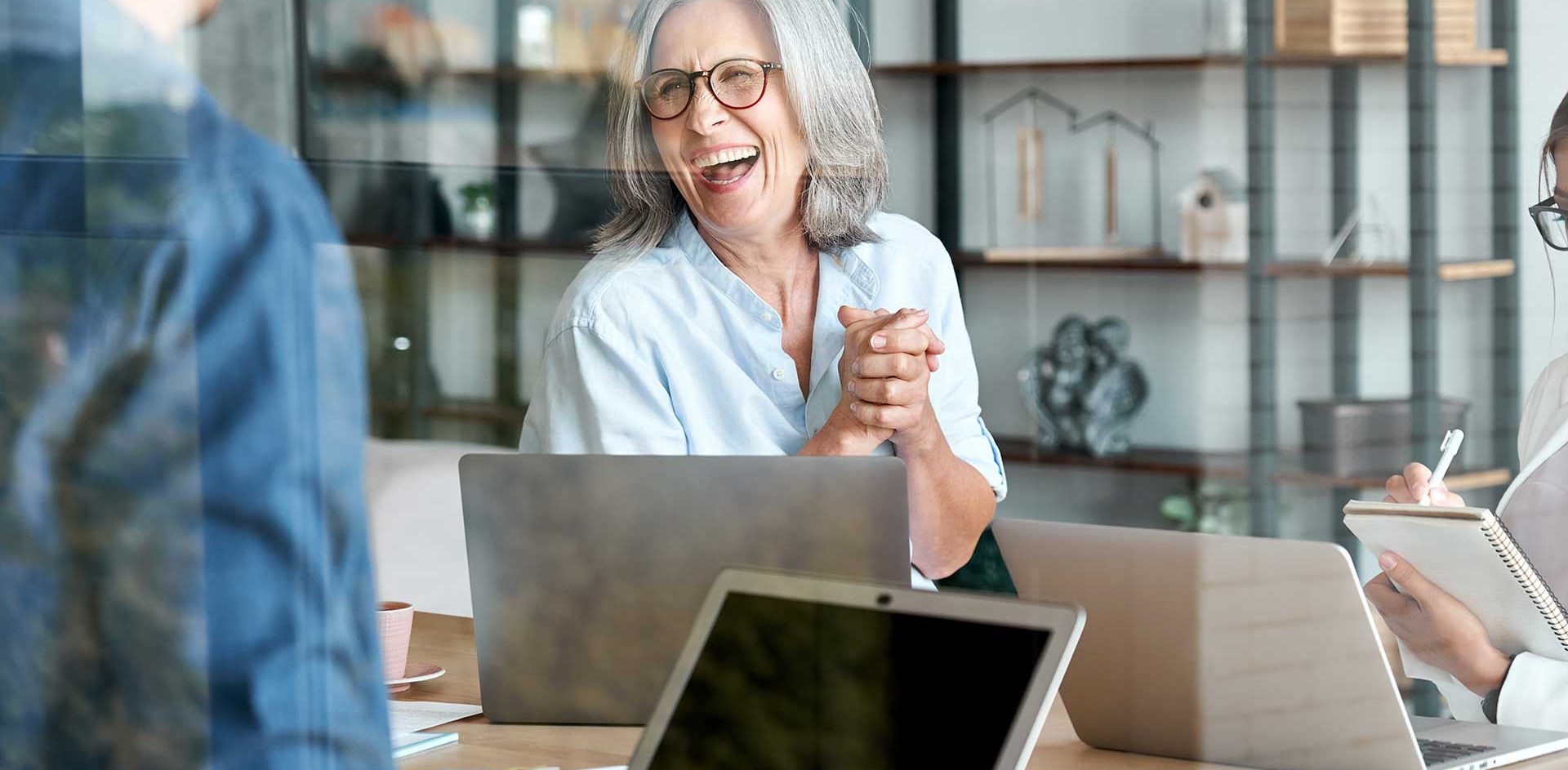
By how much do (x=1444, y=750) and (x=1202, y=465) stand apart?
23cm

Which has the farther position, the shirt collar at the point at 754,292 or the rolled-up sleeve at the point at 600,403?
the shirt collar at the point at 754,292

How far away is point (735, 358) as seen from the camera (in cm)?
124

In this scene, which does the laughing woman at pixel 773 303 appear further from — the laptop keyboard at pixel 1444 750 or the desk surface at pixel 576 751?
the laptop keyboard at pixel 1444 750

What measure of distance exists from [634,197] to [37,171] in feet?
1.64

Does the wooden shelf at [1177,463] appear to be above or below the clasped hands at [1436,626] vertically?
above

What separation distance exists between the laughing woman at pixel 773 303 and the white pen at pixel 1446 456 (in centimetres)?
34

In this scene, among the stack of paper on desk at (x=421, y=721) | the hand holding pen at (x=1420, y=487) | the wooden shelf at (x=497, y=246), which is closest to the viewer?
the wooden shelf at (x=497, y=246)

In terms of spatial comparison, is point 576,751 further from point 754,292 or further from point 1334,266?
point 1334,266

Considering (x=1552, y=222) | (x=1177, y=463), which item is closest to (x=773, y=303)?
(x=1177, y=463)

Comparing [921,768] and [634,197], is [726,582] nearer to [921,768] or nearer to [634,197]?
[921,768]

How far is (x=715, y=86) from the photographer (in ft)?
3.71

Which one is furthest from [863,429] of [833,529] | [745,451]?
[833,529]

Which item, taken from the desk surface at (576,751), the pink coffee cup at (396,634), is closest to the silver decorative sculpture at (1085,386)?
the desk surface at (576,751)

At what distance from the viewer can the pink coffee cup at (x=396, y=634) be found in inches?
33.9
